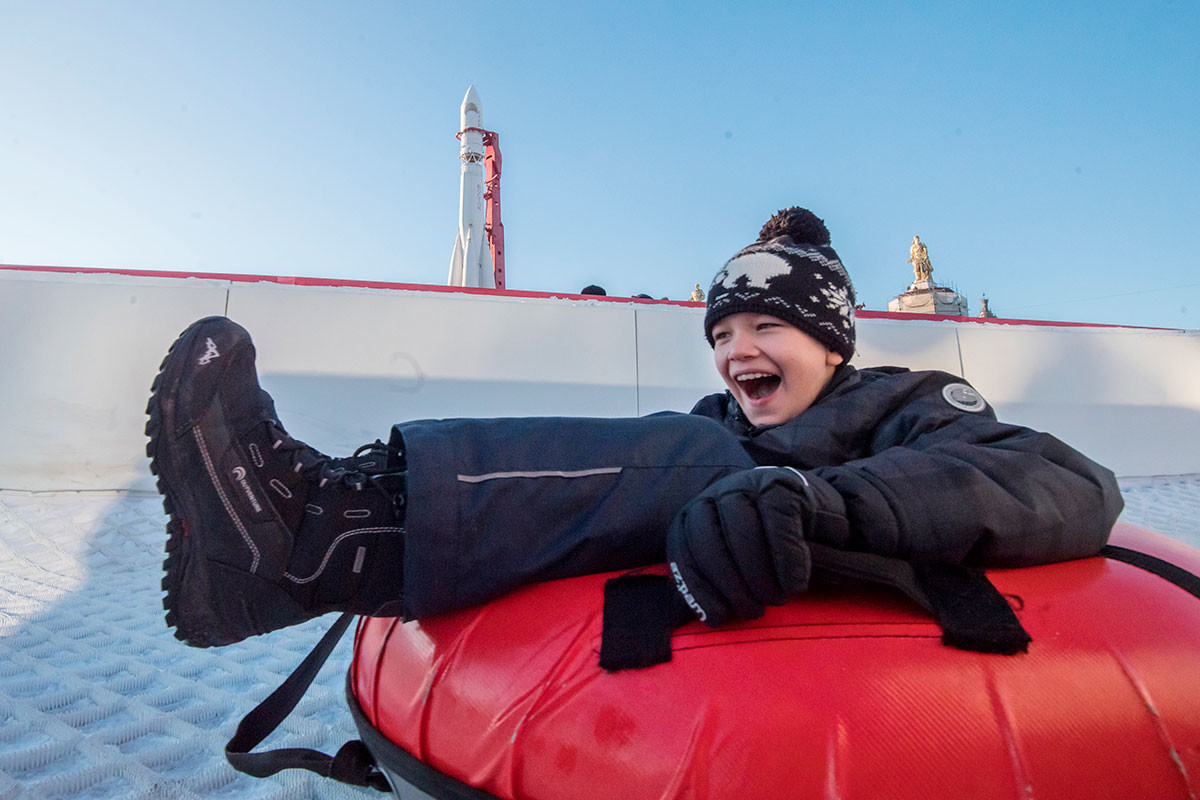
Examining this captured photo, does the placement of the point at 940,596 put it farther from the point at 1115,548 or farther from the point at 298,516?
the point at 298,516

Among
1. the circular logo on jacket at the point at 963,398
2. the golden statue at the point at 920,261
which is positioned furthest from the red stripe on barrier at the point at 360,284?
the golden statue at the point at 920,261

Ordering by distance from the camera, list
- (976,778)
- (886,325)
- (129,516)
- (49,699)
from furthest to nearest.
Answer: (886,325), (129,516), (49,699), (976,778)

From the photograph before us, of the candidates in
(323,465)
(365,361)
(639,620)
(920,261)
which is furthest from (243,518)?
(920,261)

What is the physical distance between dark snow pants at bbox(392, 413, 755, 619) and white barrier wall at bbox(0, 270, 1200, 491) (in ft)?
9.33

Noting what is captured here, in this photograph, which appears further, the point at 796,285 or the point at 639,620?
the point at 796,285

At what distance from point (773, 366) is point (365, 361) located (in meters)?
2.96

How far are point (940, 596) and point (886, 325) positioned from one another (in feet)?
13.4

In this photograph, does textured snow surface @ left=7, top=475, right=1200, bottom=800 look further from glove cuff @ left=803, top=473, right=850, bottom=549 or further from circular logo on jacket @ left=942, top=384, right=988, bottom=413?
circular logo on jacket @ left=942, top=384, right=988, bottom=413

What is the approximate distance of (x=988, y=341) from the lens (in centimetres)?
441

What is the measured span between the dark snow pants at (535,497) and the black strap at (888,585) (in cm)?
12

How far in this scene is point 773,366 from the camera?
122 centimetres

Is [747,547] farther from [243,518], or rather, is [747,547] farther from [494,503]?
[243,518]

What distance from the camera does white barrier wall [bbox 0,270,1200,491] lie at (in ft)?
11.1

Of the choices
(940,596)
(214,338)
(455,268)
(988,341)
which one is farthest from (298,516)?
(455,268)
